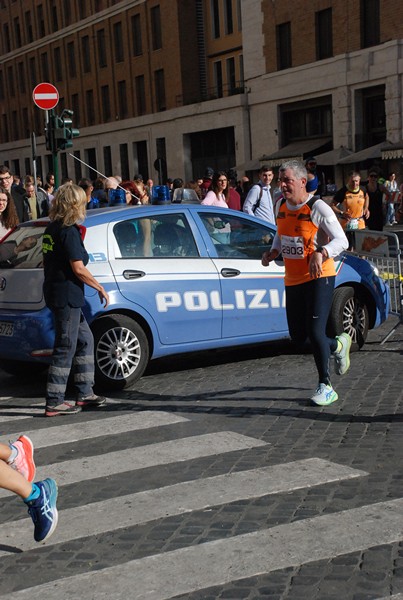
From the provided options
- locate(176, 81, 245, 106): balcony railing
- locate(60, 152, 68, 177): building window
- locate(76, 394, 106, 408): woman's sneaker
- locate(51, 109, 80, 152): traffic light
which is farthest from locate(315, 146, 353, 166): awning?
locate(60, 152, 68, 177): building window

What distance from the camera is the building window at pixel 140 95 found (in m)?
53.8

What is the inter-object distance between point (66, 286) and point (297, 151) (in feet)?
110

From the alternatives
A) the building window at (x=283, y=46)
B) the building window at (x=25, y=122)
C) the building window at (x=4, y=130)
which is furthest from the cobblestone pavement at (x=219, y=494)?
the building window at (x=4, y=130)

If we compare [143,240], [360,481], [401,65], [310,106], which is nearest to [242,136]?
[310,106]

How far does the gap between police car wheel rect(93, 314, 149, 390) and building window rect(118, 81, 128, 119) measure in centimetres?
4922

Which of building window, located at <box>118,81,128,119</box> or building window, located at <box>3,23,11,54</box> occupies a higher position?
building window, located at <box>3,23,11,54</box>

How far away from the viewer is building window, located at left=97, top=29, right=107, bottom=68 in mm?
57156

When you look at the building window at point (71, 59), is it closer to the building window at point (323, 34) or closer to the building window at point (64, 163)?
the building window at point (64, 163)

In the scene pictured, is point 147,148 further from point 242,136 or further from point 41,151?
point 41,151

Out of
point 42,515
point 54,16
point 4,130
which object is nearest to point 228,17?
point 54,16

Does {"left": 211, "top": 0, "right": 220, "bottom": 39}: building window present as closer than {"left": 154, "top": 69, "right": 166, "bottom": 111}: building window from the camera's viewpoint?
Yes

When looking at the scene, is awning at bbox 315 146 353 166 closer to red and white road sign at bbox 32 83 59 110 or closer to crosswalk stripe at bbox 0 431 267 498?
red and white road sign at bbox 32 83 59 110

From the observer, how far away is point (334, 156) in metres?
37.1

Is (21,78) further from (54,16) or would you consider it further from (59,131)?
(59,131)
